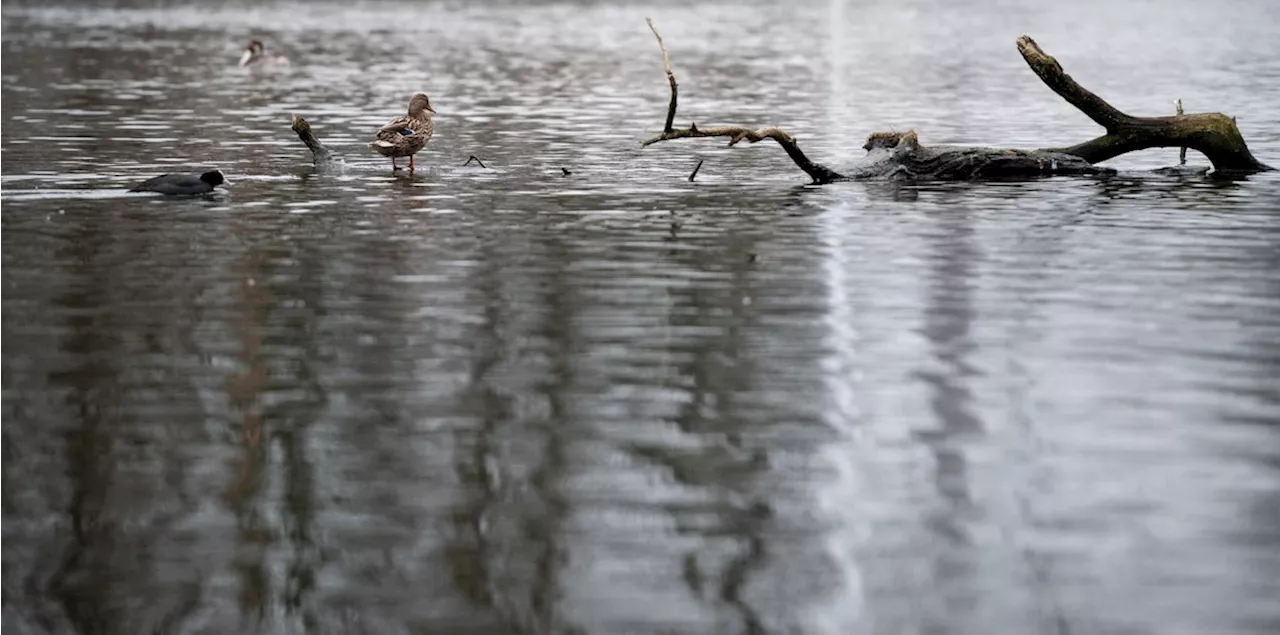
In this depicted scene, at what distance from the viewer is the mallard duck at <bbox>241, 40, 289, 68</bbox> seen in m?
58.8

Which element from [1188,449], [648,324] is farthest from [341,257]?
[1188,449]

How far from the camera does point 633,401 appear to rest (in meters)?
12.5

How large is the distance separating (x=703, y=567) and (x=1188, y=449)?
3.53 metres

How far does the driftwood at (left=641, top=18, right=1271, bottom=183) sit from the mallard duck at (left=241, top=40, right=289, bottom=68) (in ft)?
113

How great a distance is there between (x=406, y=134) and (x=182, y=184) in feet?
12.7

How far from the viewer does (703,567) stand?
911cm

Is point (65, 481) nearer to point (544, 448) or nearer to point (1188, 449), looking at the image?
point (544, 448)

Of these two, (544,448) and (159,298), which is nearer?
(544,448)

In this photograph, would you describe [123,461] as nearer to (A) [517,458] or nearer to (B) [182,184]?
(A) [517,458]

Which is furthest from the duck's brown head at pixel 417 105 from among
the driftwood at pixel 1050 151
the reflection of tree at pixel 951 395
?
the reflection of tree at pixel 951 395

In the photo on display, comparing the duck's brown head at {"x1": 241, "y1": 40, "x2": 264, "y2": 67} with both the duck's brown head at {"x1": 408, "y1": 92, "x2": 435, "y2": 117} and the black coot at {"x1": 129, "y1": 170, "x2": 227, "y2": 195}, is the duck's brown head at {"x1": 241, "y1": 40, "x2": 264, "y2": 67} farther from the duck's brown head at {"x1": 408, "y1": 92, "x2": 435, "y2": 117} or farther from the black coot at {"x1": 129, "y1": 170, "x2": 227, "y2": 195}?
the black coot at {"x1": 129, "y1": 170, "x2": 227, "y2": 195}

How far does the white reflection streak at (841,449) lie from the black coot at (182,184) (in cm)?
766

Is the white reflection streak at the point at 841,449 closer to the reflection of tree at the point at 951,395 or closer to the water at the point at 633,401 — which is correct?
the water at the point at 633,401

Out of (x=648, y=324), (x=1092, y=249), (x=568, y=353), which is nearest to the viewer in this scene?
(x=568, y=353)
